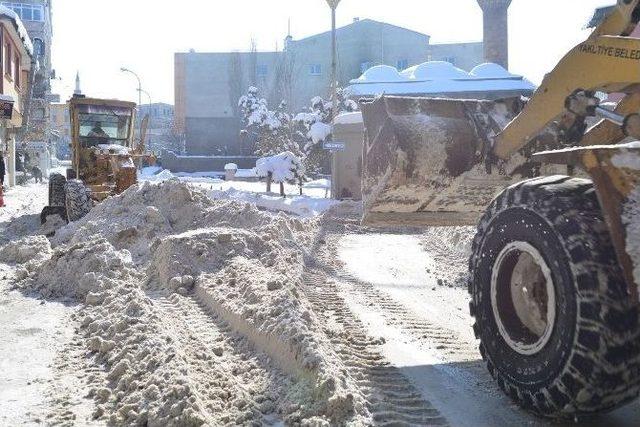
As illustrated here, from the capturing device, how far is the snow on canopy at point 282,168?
24047 millimetres

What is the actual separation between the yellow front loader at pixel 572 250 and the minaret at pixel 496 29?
36.9 metres

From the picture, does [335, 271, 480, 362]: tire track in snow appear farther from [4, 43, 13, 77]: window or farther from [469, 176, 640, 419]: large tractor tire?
[4, 43, 13, 77]: window

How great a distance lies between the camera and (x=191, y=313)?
638cm

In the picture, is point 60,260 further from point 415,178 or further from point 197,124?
point 197,124

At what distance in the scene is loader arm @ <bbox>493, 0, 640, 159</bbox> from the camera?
3.73 metres

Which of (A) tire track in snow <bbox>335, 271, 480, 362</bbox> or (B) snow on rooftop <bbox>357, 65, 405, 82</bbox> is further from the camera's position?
(B) snow on rooftop <bbox>357, 65, 405, 82</bbox>

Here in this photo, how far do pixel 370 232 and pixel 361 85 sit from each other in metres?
22.3

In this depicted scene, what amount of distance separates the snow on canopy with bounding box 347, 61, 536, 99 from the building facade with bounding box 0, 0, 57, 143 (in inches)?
755

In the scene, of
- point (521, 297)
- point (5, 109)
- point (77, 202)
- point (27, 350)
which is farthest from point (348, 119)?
point (521, 297)

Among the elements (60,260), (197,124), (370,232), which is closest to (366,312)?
(60,260)

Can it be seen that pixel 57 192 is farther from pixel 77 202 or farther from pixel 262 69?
pixel 262 69

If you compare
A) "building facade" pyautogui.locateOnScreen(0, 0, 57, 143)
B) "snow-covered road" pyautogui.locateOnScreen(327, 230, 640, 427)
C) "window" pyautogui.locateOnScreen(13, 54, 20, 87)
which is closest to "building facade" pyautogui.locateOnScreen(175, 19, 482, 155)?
"building facade" pyautogui.locateOnScreen(0, 0, 57, 143)

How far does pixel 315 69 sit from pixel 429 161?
5143 cm

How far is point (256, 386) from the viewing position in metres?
4.30
